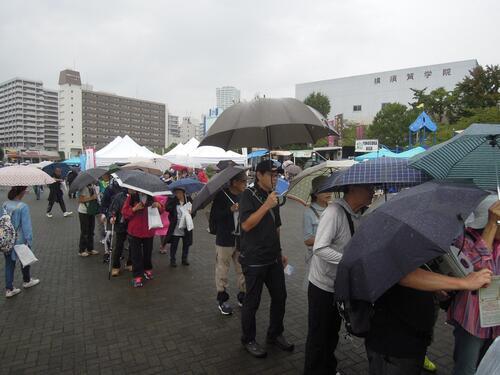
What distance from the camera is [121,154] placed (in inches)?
531

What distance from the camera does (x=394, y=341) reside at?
193 centimetres

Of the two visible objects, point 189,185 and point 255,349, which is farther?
point 189,185

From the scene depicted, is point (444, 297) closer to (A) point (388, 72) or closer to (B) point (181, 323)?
(B) point (181, 323)

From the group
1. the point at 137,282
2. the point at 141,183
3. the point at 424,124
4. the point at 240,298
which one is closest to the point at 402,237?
the point at 240,298

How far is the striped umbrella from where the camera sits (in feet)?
7.50

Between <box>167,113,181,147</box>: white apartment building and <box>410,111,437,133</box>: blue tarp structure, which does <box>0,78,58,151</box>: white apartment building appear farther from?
<box>410,111,437,133</box>: blue tarp structure

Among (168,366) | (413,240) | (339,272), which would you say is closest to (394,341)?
(339,272)

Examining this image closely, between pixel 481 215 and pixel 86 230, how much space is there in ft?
23.9

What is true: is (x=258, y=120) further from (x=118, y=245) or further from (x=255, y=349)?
(x=118, y=245)

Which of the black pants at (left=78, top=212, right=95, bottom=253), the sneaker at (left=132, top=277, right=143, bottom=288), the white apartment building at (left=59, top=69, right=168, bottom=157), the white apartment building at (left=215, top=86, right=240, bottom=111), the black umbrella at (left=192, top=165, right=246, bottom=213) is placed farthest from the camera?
the white apartment building at (left=215, top=86, right=240, bottom=111)

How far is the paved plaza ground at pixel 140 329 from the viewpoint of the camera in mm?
3477

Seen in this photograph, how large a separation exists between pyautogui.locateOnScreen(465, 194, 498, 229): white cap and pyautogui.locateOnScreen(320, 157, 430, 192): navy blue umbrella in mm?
476

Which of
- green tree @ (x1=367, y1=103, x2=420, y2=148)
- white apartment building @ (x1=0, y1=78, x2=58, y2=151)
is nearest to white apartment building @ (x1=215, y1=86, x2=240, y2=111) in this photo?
white apartment building @ (x1=0, y1=78, x2=58, y2=151)

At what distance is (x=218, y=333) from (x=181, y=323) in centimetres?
57
